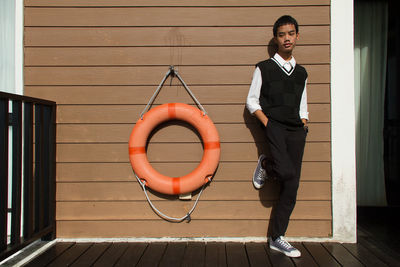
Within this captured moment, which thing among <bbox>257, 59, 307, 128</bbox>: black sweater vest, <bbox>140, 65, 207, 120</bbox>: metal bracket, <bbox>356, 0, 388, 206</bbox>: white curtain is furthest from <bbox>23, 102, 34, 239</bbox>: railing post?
<bbox>356, 0, 388, 206</bbox>: white curtain

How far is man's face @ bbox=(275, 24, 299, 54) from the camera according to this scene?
6.23ft

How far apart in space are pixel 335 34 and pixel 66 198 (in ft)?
6.89

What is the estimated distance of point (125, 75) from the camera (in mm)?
2121

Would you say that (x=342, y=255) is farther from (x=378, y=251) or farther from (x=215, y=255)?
(x=215, y=255)

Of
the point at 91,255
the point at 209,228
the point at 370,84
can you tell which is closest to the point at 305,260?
the point at 209,228

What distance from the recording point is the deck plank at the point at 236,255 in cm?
174

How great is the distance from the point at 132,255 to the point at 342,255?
1.24 m

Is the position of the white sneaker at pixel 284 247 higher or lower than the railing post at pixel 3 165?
lower

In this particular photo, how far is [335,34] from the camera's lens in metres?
2.08

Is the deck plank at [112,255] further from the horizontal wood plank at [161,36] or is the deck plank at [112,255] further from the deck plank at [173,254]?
the horizontal wood plank at [161,36]

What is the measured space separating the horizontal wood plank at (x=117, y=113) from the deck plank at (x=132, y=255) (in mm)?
805

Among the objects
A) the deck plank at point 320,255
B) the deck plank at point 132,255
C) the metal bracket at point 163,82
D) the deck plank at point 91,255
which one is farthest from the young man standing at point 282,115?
the deck plank at point 91,255

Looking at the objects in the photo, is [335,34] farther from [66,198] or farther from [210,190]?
[66,198]

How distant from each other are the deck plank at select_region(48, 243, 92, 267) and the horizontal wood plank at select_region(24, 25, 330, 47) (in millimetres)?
1326
